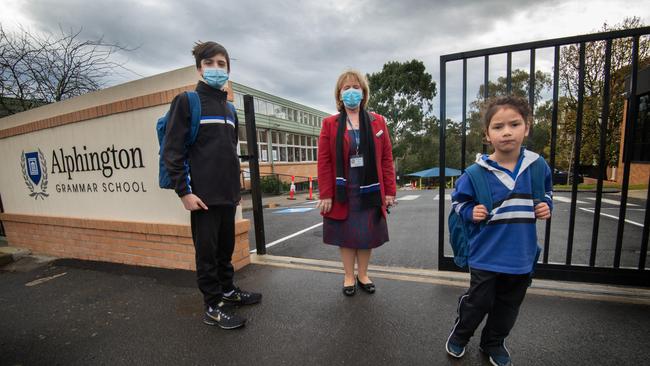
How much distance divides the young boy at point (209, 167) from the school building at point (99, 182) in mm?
813

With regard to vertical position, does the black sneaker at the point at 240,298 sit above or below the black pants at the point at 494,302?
below

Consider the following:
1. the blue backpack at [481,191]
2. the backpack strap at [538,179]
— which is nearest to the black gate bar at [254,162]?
the blue backpack at [481,191]

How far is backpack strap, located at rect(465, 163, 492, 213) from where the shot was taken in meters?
1.53

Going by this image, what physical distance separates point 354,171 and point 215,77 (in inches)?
50.3

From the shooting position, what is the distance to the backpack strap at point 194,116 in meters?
2.02

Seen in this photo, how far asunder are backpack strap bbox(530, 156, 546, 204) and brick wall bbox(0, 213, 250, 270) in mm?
2553

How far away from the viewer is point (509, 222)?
1500mm

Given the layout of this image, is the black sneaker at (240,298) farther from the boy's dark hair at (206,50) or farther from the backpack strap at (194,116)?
the boy's dark hair at (206,50)

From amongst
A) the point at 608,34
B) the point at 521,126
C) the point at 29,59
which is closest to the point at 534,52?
the point at 608,34

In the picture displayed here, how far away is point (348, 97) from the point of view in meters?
2.29

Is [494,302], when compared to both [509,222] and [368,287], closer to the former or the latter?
[509,222]

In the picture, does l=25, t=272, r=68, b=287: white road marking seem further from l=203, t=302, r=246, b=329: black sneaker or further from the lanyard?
the lanyard

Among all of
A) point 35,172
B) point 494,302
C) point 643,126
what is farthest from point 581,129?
point 643,126

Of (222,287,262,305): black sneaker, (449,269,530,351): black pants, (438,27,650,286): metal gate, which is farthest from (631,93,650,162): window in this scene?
(222,287,262,305): black sneaker
